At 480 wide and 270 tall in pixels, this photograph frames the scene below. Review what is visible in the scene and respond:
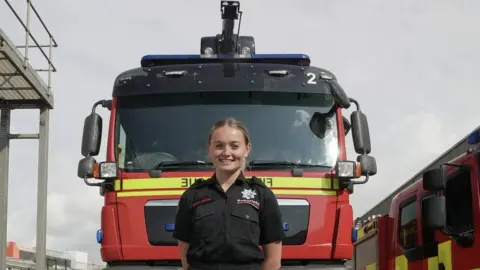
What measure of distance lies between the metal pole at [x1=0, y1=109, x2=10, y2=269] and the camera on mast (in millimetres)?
3593

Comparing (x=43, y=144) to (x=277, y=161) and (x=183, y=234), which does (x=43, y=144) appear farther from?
(x=183, y=234)

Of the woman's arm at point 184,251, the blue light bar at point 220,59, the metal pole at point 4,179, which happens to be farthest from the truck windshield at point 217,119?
the metal pole at point 4,179

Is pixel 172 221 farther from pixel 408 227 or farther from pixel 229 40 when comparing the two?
pixel 408 227

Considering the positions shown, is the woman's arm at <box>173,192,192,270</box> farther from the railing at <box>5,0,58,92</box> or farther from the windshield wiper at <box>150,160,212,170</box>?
the railing at <box>5,0,58,92</box>

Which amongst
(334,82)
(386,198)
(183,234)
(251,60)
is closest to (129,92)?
(251,60)

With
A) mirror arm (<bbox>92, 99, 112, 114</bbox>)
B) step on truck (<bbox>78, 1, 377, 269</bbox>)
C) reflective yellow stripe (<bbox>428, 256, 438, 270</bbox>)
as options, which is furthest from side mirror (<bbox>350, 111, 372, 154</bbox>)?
mirror arm (<bbox>92, 99, 112, 114</bbox>)

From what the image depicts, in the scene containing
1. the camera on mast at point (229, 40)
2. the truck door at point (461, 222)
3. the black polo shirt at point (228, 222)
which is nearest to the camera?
the black polo shirt at point (228, 222)

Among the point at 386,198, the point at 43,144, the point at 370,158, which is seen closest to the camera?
the point at 370,158

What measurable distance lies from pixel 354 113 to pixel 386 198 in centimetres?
593

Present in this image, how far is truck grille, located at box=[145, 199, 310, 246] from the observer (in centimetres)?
536

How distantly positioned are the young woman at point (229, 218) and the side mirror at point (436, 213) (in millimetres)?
2563

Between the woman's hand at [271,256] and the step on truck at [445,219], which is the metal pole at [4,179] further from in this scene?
the woman's hand at [271,256]

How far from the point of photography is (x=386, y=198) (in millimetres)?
11422

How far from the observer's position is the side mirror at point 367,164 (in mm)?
5598
